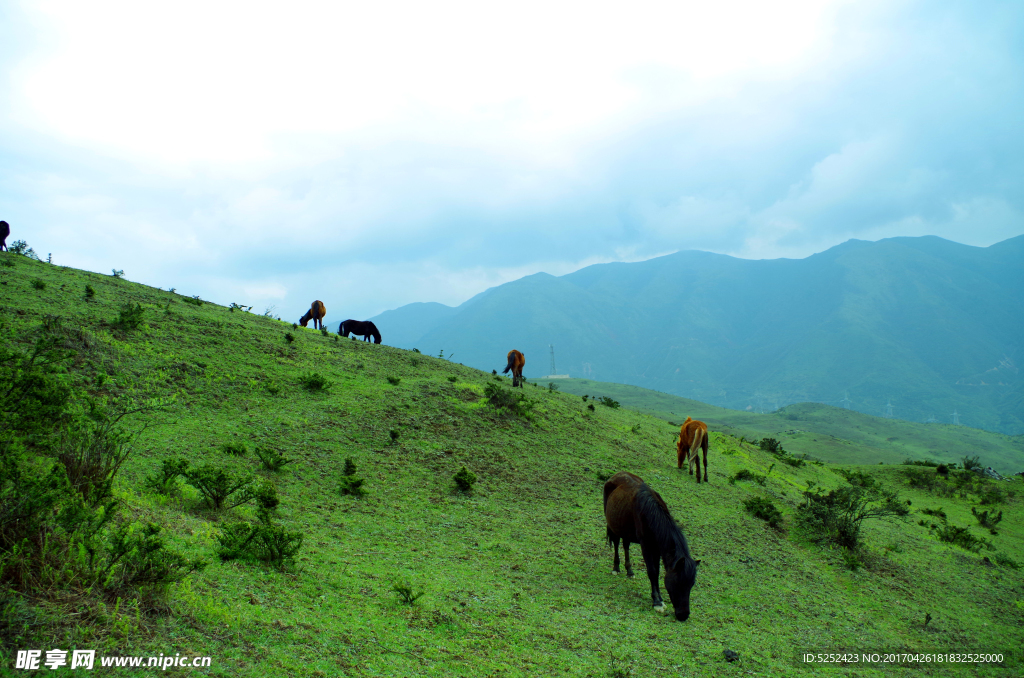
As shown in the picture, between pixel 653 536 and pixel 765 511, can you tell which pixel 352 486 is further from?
pixel 765 511

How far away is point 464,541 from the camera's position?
10.4 meters

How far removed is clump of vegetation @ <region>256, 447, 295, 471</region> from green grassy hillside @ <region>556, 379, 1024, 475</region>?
48.8 metres

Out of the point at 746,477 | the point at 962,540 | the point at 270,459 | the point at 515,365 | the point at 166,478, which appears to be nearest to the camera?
the point at 166,478

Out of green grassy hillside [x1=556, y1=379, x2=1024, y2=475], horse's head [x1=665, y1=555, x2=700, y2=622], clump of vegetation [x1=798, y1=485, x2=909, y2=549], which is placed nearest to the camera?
horse's head [x1=665, y1=555, x2=700, y2=622]

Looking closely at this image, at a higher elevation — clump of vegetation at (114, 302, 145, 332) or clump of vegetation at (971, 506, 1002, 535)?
clump of vegetation at (114, 302, 145, 332)

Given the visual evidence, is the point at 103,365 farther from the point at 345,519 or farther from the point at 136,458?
the point at 345,519

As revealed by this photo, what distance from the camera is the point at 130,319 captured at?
15.3 meters

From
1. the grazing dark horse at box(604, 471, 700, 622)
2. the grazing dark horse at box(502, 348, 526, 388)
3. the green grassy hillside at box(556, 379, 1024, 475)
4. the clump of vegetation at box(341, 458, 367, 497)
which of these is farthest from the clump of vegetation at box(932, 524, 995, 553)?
the green grassy hillside at box(556, 379, 1024, 475)

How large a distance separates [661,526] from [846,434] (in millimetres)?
89751

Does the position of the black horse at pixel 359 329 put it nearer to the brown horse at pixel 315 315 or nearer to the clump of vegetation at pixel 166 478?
the brown horse at pixel 315 315

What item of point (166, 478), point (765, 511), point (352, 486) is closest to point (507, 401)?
point (352, 486)

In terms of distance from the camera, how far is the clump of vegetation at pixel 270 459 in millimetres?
11430

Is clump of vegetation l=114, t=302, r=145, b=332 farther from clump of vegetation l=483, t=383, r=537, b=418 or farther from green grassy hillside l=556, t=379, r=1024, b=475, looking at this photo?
green grassy hillside l=556, t=379, r=1024, b=475

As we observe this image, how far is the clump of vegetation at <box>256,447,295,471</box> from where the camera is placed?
1143cm
